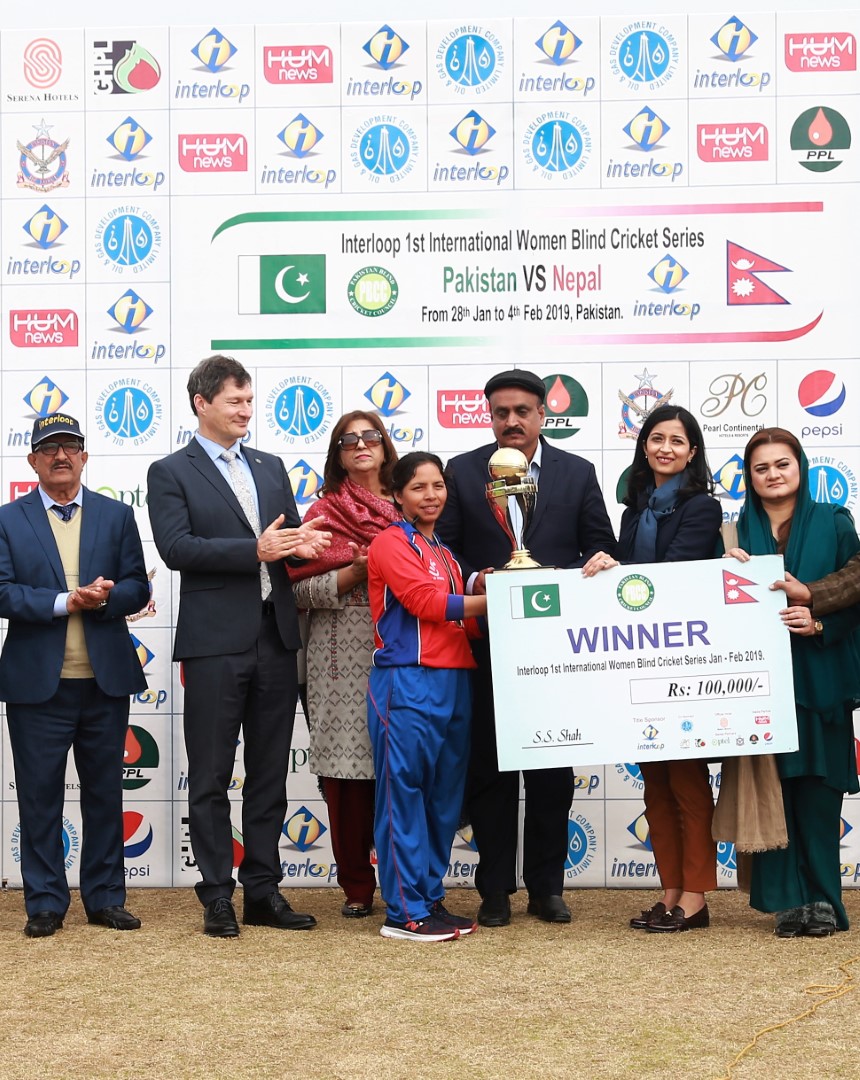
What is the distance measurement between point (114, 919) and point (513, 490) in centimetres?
204

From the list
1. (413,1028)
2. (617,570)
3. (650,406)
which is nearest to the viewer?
(413,1028)

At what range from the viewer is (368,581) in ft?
14.1

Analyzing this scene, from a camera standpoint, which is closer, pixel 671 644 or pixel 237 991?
pixel 237 991

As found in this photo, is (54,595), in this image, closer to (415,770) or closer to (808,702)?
(415,770)

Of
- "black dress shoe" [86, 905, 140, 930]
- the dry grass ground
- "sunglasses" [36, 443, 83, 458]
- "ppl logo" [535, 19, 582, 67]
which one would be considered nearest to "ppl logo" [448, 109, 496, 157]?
"ppl logo" [535, 19, 582, 67]

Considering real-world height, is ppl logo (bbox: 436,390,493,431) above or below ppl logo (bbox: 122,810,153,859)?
above

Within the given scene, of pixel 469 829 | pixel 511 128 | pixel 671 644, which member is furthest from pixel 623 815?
pixel 511 128

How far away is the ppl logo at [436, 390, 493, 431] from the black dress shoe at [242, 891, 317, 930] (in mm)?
2044

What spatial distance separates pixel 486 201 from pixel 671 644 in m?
2.18

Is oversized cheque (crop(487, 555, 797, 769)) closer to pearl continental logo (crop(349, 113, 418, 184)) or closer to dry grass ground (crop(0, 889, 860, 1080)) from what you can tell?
dry grass ground (crop(0, 889, 860, 1080))

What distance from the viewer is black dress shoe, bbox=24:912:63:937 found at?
4258mm

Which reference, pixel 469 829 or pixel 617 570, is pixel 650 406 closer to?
pixel 617 570

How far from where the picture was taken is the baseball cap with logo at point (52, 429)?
4348 millimetres

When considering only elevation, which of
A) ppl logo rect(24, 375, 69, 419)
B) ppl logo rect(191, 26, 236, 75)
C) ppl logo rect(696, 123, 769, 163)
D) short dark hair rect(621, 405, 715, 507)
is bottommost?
short dark hair rect(621, 405, 715, 507)
